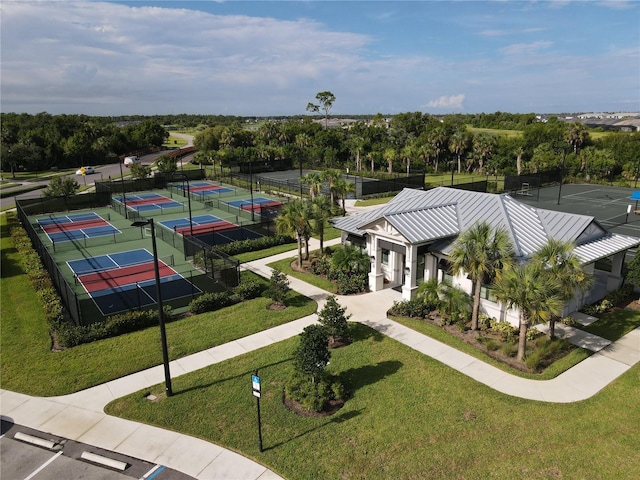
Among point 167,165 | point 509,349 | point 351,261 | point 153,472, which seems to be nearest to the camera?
point 153,472

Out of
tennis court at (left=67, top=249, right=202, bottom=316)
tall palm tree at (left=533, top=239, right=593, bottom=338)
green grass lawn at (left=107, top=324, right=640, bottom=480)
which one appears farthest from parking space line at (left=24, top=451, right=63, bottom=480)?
tall palm tree at (left=533, top=239, right=593, bottom=338)

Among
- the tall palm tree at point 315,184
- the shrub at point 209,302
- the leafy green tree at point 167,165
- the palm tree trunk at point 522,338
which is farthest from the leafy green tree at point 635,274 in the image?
the leafy green tree at point 167,165

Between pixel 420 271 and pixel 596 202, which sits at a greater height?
pixel 420 271

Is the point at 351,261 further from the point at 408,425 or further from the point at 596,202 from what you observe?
the point at 596,202

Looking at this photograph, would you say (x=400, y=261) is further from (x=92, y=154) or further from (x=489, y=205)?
(x=92, y=154)

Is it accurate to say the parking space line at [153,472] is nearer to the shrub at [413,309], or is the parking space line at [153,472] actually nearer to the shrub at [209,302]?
the shrub at [209,302]

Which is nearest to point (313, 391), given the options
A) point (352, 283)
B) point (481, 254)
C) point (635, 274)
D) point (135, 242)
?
point (481, 254)
